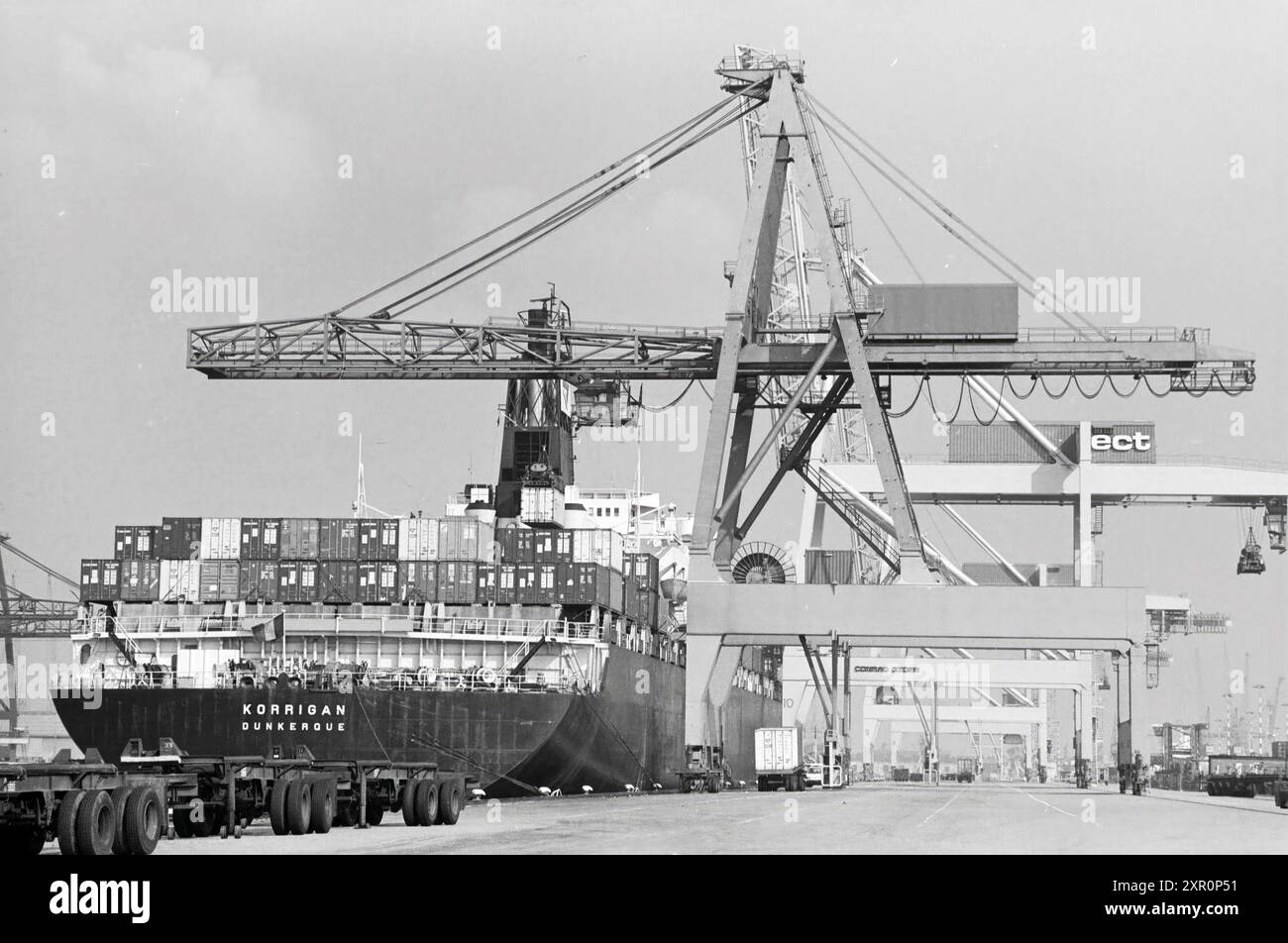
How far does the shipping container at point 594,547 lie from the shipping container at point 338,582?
6.87 m

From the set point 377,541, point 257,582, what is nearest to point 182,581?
point 257,582

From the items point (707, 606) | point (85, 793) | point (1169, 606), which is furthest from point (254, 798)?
point (1169, 606)

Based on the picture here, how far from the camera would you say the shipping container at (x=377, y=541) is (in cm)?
4875

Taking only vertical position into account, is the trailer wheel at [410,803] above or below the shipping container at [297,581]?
below

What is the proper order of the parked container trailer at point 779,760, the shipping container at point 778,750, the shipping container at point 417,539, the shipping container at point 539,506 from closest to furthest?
1. the shipping container at point 417,539
2. the parked container trailer at point 779,760
3. the shipping container at point 778,750
4. the shipping container at point 539,506

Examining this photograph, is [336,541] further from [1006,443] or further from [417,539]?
[1006,443]

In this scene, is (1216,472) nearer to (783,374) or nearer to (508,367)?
(783,374)

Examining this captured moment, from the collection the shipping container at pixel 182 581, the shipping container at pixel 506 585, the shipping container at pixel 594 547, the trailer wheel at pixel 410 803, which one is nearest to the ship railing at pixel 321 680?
the shipping container at pixel 182 581

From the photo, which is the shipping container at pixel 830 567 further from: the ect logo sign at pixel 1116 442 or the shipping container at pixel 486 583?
the shipping container at pixel 486 583

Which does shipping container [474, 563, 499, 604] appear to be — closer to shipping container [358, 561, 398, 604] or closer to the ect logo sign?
shipping container [358, 561, 398, 604]

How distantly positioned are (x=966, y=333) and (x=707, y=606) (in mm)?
9614

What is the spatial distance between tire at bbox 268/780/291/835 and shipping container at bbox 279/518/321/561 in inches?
996

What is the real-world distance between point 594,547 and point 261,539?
33.9 ft
